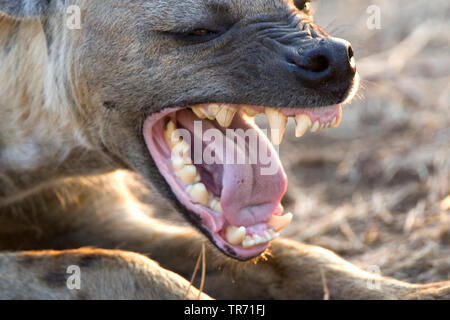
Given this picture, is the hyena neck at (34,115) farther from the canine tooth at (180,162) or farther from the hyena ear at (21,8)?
the canine tooth at (180,162)

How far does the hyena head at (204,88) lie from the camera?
2.58 meters

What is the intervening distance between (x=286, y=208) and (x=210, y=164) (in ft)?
5.24

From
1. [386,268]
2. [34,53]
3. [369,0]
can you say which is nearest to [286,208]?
[386,268]

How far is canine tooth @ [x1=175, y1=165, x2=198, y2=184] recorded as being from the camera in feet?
9.15

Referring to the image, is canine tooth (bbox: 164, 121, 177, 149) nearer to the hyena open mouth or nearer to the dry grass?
the hyena open mouth

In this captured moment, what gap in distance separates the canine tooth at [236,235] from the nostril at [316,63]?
1.90ft

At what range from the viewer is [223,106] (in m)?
2.66

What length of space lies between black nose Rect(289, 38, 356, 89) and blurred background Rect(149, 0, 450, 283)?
19.4 inches

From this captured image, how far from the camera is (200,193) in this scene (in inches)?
108

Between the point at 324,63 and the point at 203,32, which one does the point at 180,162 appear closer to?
the point at 203,32

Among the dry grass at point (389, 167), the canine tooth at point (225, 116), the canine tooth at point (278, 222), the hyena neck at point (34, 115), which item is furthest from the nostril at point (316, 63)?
the hyena neck at point (34, 115)

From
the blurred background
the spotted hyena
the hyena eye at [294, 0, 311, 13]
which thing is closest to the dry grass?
the blurred background

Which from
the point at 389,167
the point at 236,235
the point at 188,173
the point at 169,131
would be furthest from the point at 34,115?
the point at 389,167

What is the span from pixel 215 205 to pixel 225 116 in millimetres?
312
